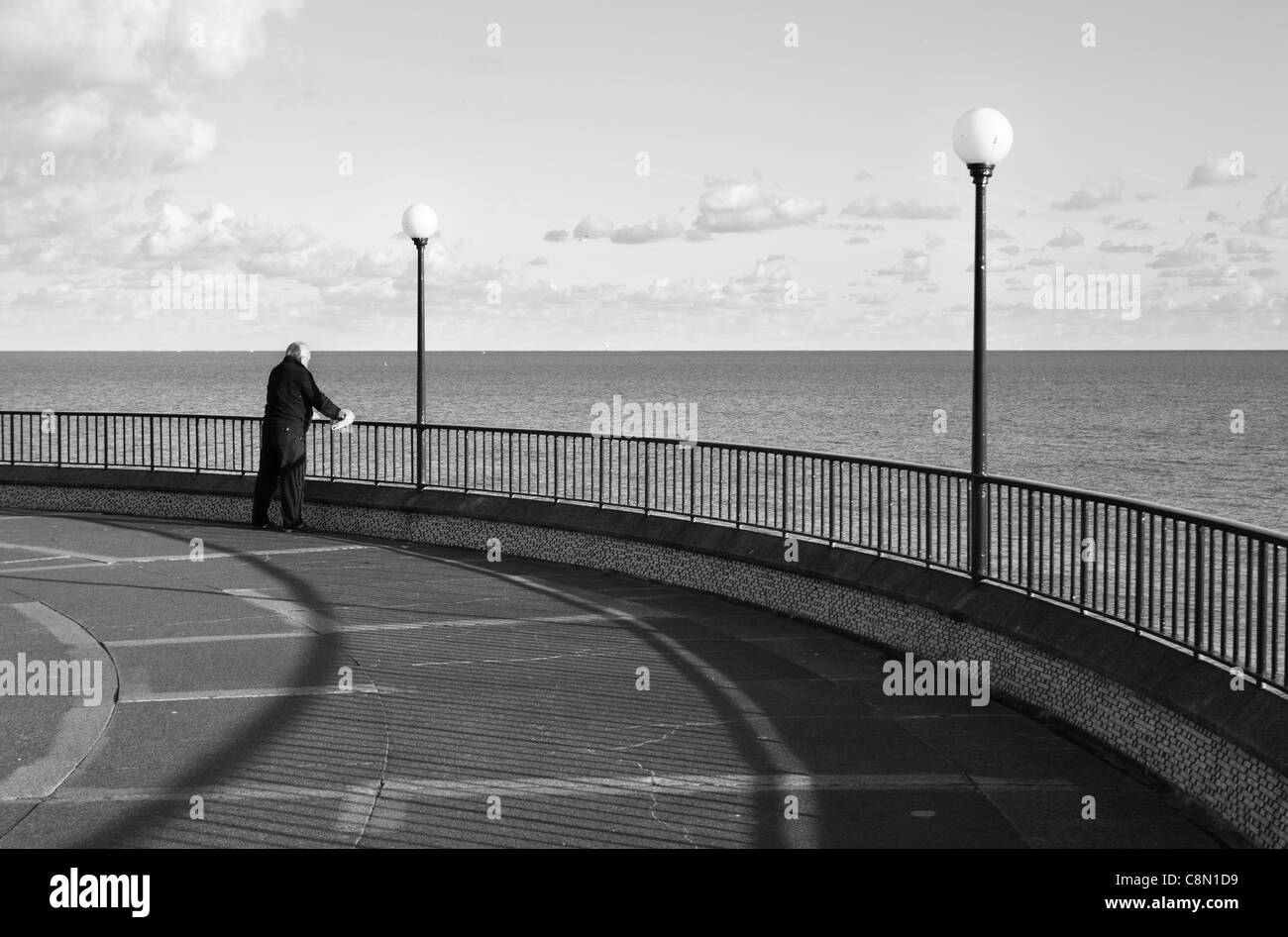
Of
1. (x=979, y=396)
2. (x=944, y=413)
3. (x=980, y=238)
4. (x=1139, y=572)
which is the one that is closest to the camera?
(x=1139, y=572)

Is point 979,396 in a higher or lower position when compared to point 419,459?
higher

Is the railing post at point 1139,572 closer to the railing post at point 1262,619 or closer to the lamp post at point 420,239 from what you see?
the railing post at point 1262,619

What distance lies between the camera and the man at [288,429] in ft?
52.4

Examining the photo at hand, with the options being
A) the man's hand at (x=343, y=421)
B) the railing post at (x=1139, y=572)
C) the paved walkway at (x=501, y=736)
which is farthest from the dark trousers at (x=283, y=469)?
the railing post at (x=1139, y=572)

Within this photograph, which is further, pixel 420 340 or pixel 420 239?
pixel 420 340

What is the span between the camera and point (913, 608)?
957cm

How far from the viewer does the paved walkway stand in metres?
6.09

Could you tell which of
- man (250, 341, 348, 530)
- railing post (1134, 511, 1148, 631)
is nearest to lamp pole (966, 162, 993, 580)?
railing post (1134, 511, 1148, 631)

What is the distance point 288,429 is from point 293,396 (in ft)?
1.19

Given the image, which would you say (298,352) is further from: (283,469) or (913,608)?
(913,608)

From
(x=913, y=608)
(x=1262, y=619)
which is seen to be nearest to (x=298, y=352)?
(x=913, y=608)

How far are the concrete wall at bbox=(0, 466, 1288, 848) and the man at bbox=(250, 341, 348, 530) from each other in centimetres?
47

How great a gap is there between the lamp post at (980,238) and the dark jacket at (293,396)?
8357 mm
